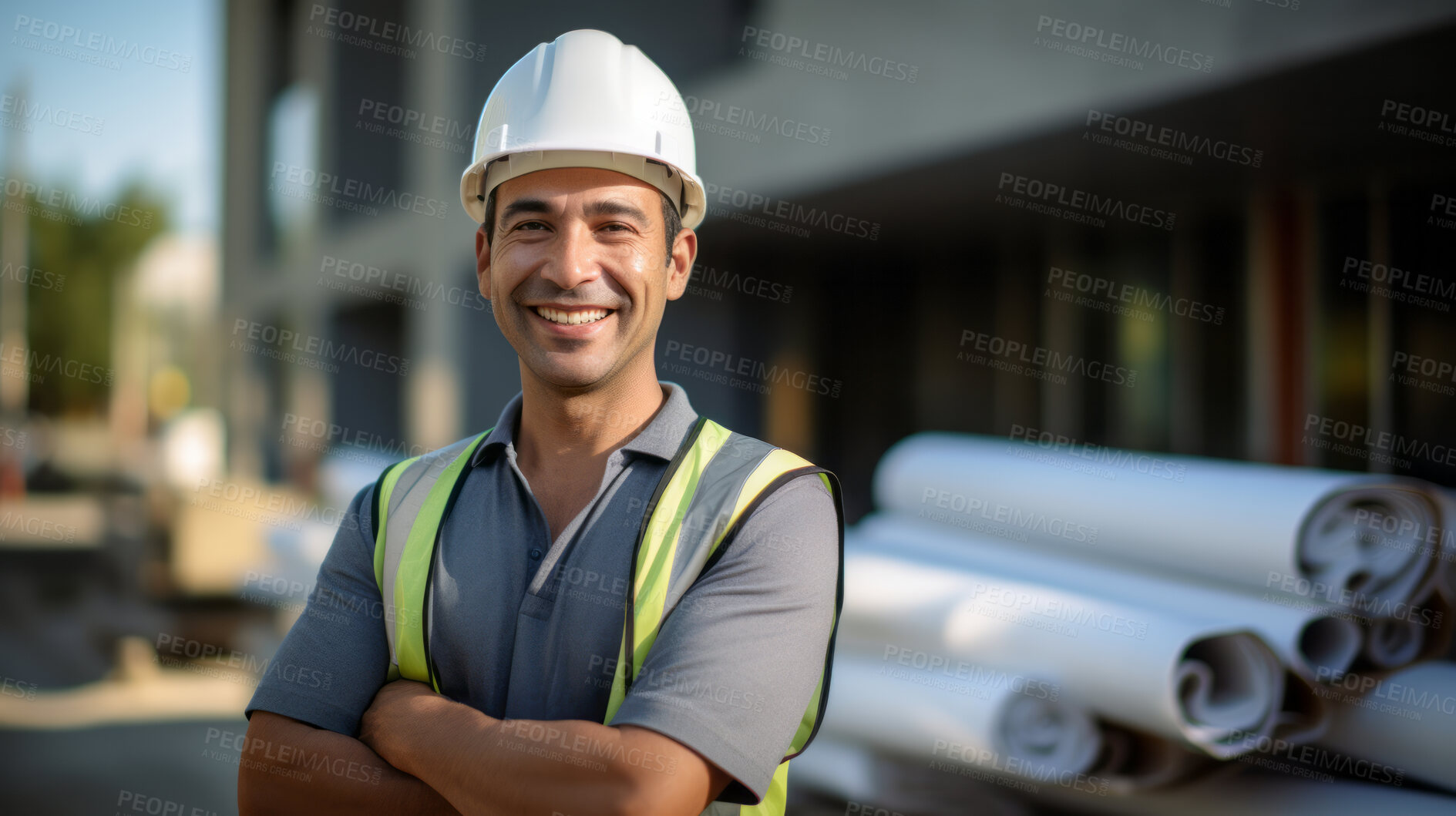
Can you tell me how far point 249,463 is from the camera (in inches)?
815

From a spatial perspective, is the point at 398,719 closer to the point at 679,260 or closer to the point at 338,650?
the point at 338,650

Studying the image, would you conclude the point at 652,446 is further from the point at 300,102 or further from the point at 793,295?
the point at 300,102

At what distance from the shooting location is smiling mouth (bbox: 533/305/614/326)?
197 cm

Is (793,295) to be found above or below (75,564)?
above

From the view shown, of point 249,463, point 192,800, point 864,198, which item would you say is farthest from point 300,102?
point 192,800

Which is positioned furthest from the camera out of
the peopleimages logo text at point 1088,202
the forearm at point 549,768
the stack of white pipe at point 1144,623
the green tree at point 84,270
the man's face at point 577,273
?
the green tree at point 84,270

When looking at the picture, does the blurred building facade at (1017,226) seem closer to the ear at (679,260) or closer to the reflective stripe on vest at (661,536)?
the ear at (679,260)

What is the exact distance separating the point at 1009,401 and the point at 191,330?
44357 millimetres

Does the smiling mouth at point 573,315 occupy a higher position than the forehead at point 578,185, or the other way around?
the forehead at point 578,185

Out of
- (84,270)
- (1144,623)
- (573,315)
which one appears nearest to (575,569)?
(573,315)

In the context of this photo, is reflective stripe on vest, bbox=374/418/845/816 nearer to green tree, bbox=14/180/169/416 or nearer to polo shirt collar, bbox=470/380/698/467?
polo shirt collar, bbox=470/380/698/467

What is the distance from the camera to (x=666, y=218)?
2121mm

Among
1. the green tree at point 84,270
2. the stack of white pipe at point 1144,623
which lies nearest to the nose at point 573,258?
the stack of white pipe at point 1144,623

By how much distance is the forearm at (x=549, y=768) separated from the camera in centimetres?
167
